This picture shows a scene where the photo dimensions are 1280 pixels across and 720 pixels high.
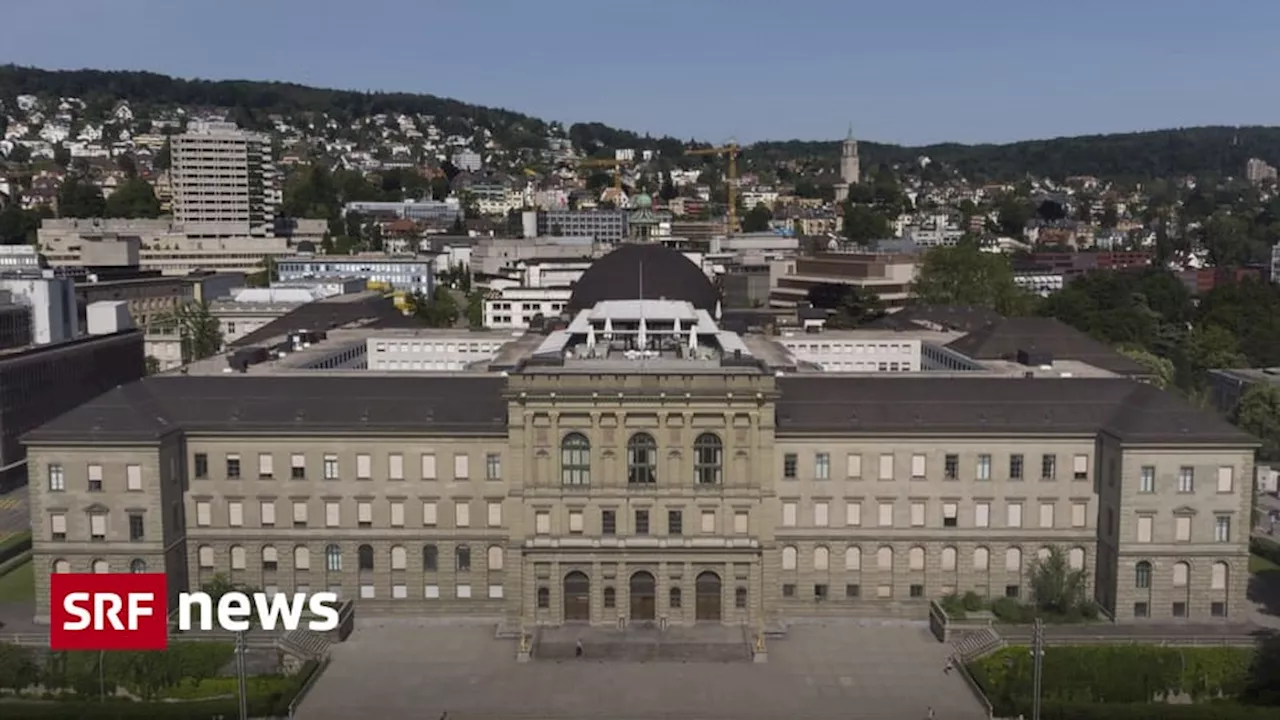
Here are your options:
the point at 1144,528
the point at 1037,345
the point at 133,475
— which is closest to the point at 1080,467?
the point at 1144,528

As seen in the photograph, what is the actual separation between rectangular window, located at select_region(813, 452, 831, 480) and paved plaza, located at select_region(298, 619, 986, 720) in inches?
373

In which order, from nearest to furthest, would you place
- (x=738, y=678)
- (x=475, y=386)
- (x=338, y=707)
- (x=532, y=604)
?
(x=338, y=707), (x=738, y=678), (x=532, y=604), (x=475, y=386)

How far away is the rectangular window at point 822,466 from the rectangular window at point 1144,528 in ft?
61.2

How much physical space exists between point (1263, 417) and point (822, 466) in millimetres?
63410

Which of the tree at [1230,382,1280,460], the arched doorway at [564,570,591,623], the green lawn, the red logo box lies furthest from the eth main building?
the tree at [1230,382,1280,460]

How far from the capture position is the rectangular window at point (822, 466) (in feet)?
262

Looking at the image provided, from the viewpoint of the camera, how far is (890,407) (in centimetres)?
8081

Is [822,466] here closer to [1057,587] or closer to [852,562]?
[852,562]

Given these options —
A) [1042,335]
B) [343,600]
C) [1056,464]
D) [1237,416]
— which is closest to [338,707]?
[343,600]

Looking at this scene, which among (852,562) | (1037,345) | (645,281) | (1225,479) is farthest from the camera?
(645,281)

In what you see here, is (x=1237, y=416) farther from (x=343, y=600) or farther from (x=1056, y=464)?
(x=343, y=600)

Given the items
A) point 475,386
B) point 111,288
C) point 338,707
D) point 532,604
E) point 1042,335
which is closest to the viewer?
point 338,707

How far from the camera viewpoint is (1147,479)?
76.9 metres

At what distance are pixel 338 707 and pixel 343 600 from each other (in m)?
15.3
